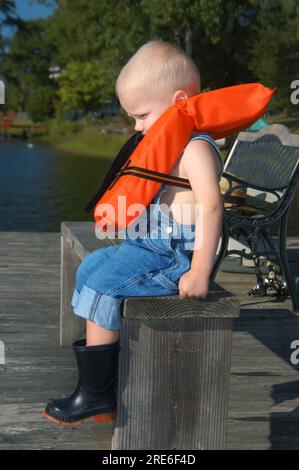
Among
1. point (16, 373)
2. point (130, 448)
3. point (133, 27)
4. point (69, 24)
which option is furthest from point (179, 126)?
point (69, 24)

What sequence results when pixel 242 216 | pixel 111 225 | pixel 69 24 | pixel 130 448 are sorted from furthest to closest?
1. pixel 69 24
2. pixel 242 216
3. pixel 111 225
4. pixel 130 448

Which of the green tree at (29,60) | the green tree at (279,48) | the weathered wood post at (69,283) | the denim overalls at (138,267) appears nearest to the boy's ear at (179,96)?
the denim overalls at (138,267)

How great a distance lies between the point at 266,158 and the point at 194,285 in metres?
3.12

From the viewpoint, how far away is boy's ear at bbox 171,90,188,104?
101 inches

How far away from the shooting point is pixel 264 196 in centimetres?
539

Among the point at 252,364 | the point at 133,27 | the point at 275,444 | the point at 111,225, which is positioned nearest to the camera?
the point at 111,225

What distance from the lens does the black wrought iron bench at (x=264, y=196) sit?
470cm

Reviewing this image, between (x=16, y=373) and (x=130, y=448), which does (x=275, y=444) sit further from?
(x=16, y=373)

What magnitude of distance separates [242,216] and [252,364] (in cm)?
109

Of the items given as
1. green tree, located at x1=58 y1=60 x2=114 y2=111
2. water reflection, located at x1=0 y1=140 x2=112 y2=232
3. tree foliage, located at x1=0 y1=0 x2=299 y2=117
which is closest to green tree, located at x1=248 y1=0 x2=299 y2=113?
tree foliage, located at x1=0 y1=0 x2=299 y2=117

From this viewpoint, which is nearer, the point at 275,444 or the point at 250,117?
the point at 250,117

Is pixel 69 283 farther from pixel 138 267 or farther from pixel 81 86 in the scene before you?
pixel 81 86

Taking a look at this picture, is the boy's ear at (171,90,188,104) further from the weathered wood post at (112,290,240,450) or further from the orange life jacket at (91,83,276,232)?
the weathered wood post at (112,290,240,450)
